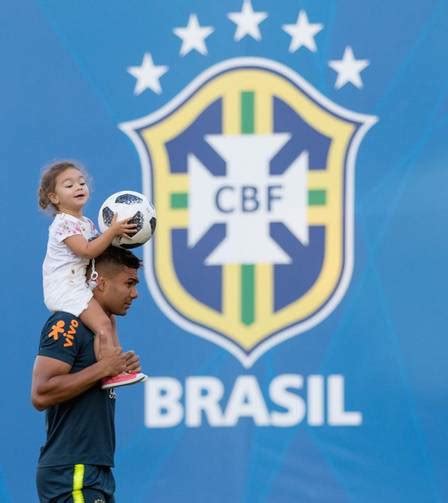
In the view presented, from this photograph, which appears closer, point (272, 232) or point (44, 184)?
point (44, 184)

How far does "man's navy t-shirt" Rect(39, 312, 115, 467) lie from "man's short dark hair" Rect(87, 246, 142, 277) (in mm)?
209

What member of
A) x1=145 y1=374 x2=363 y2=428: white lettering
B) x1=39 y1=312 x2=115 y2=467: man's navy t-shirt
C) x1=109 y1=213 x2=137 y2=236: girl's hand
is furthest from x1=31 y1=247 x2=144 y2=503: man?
x1=145 y1=374 x2=363 y2=428: white lettering

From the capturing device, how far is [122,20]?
5176mm

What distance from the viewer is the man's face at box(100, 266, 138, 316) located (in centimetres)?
395

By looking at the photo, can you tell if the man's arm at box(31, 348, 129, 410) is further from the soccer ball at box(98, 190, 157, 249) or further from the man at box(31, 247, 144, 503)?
the soccer ball at box(98, 190, 157, 249)

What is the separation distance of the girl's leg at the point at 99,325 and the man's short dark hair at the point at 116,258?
13cm

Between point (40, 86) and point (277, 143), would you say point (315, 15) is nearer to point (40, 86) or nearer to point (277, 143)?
point (277, 143)

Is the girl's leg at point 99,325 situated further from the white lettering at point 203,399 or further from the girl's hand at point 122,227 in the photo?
the white lettering at point 203,399

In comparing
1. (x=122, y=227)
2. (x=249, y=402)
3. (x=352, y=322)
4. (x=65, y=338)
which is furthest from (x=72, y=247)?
(x=352, y=322)

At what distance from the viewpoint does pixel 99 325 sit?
3.88 meters

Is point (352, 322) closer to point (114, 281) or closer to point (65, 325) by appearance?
point (114, 281)

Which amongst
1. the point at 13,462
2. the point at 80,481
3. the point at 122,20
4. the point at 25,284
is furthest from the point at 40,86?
the point at 80,481

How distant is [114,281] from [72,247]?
0.18m

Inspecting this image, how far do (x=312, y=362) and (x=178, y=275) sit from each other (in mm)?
594
